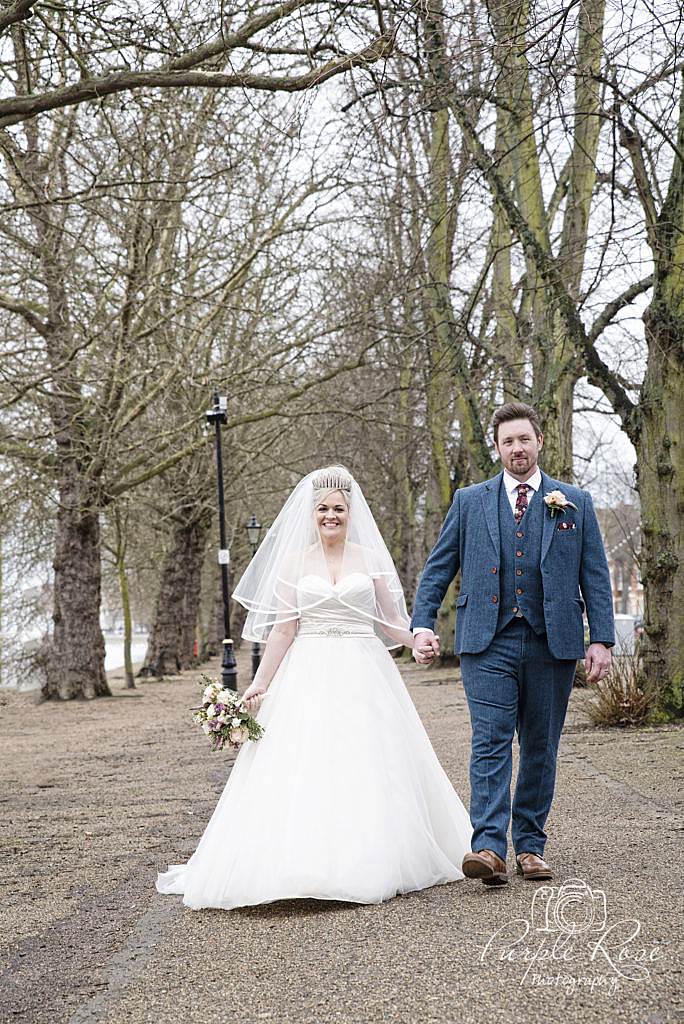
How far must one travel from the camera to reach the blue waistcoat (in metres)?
5.75

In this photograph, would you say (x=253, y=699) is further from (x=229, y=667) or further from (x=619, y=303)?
(x=229, y=667)

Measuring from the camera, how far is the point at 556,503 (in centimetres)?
581

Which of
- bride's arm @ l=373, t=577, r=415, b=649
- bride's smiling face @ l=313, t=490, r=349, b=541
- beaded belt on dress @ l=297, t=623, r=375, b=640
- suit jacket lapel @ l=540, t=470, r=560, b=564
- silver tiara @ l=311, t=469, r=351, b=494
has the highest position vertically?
silver tiara @ l=311, t=469, r=351, b=494

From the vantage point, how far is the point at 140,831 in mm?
8844

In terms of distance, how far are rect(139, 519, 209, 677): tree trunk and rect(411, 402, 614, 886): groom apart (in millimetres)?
28567

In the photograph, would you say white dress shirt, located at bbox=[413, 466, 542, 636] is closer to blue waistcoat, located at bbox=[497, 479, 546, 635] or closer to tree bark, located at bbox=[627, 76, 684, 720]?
blue waistcoat, located at bbox=[497, 479, 546, 635]

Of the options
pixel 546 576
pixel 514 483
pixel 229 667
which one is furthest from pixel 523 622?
pixel 229 667

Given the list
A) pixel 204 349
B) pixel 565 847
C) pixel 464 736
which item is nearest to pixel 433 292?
pixel 204 349

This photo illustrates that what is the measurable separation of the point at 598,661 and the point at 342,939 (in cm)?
177

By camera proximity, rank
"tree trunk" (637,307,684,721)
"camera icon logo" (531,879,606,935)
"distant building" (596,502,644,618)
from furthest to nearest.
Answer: "distant building" (596,502,644,618) → "tree trunk" (637,307,684,721) → "camera icon logo" (531,879,606,935)

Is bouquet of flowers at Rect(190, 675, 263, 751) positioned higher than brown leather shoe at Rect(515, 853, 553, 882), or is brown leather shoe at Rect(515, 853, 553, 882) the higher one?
bouquet of flowers at Rect(190, 675, 263, 751)

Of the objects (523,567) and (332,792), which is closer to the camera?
(523,567)

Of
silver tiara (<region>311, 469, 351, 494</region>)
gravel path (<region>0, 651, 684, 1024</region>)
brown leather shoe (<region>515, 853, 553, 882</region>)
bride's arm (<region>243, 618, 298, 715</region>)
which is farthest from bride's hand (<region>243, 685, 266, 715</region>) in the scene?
brown leather shoe (<region>515, 853, 553, 882</region>)

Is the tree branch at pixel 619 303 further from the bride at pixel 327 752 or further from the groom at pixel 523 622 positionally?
the groom at pixel 523 622
